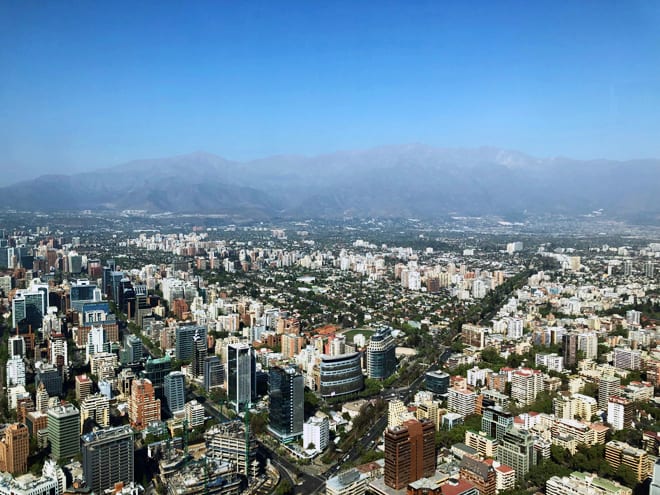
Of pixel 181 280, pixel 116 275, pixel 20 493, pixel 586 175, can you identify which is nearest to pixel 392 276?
pixel 181 280

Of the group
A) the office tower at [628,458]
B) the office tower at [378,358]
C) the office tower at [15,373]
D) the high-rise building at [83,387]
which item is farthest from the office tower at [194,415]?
the office tower at [628,458]

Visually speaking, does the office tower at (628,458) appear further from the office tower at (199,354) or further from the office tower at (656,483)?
the office tower at (199,354)

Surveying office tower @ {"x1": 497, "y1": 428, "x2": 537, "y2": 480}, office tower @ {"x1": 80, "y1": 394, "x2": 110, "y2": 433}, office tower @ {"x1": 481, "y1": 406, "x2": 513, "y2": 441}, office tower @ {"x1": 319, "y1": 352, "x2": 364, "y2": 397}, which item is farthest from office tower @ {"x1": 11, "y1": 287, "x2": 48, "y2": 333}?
office tower @ {"x1": 497, "y1": 428, "x2": 537, "y2": 480}

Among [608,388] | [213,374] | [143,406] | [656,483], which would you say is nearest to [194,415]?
[143,406]

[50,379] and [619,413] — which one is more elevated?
[50,379]

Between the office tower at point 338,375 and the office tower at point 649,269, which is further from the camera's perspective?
the office tower at point 649,269

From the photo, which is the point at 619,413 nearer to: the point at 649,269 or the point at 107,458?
the point at 107,458

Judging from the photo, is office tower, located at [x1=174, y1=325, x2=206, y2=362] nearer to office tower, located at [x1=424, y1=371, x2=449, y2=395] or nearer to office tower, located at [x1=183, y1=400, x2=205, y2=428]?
office tower, located at [x1=183, y1=400, x2=205, y2=428]
